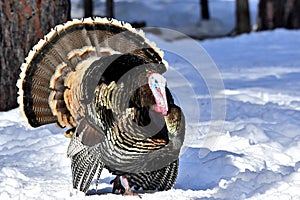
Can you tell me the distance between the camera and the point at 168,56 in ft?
35.9

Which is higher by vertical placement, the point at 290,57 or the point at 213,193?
the point at 213,193

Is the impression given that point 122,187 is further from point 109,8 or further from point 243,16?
point 109,8

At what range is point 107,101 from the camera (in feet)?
13.5

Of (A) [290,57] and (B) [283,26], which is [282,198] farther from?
(B) [283,26]

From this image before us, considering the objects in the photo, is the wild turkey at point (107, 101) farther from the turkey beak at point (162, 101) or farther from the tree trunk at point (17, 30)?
the tree trunk at point (17, 30)

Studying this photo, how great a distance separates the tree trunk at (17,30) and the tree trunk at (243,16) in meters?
12.4

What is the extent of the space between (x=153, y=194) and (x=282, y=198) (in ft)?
2.82

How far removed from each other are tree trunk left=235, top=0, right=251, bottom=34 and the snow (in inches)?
370

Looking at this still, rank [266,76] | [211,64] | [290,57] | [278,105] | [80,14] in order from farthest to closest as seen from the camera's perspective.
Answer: [80,14] → [290,57] → [211,64] → [266,76] → [278,105]

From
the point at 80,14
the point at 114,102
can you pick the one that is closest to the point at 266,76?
the point at 114,102

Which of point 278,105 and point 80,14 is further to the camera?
point 80,14

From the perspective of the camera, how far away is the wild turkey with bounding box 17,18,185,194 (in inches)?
158

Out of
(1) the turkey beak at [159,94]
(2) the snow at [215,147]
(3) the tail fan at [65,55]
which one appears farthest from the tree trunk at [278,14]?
(1) the turkey beak at [159,94]

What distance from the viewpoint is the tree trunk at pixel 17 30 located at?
6.58 metres
